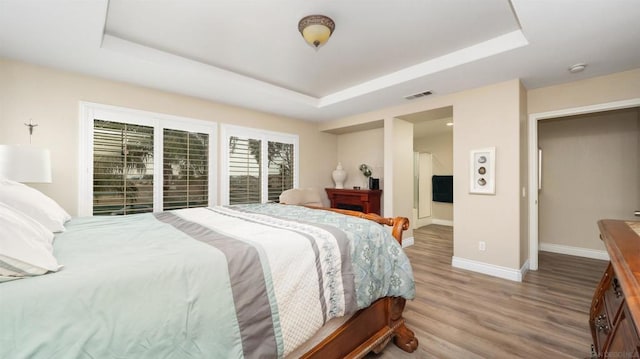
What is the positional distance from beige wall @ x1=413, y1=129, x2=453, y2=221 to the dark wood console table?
2.74m

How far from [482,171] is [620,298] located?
2.23m

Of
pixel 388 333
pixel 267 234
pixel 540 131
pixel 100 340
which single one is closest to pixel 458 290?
pixel 388 333

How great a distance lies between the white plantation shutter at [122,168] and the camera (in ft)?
10.0

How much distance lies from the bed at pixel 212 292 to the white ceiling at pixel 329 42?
1.68 metres

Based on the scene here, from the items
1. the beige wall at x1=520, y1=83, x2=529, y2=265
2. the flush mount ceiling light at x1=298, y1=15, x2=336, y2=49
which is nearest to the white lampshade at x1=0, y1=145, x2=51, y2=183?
the flush mount ceiling light at x1=298, y1=15, x2=336, y2=49

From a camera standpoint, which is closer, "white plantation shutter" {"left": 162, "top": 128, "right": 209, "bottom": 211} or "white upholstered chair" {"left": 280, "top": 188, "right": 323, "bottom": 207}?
"white plantation shutter" {"left": 162, "top": 128, "right": 209, "bottom": 211}

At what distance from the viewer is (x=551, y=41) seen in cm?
223

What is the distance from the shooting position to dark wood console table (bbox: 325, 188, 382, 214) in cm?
468

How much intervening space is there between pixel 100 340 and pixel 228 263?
0.45 m

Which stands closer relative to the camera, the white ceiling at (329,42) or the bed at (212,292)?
the bed at (212,292)

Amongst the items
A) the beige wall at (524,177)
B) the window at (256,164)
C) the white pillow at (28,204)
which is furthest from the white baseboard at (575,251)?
the white pillow at (28,204)

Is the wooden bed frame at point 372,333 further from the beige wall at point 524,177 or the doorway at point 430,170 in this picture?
the doorway at point 430,170

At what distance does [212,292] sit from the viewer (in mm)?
1031

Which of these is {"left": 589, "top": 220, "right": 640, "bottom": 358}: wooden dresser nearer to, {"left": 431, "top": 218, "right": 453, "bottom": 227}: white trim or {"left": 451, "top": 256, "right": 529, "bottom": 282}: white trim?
{"left": 451, "top": 256, "right": 529, "bottom": 282}: white trim
